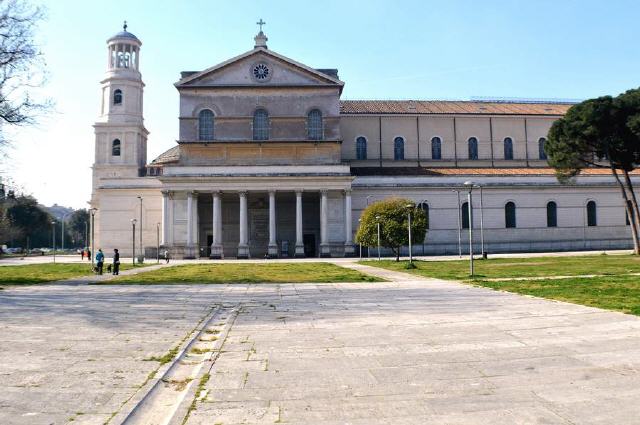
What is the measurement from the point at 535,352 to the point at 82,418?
21.2 ft

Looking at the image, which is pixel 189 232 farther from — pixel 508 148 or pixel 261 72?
pixel 508 148

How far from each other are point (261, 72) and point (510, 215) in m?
30.8

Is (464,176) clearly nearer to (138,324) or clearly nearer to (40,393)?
(138,324)

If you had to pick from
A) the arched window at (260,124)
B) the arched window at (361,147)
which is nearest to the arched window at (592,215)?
the arched window at (361,147)

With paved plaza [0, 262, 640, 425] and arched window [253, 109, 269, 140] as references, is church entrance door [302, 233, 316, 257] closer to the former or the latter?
arched window [253, 109, 269, 140]

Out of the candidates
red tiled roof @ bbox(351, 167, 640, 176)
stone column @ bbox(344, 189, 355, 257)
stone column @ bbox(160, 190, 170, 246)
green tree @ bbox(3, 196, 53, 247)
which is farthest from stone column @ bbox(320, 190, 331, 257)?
green tree @ bbox(3, 196, 53, 247)

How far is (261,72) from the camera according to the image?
5722 cm

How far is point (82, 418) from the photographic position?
18.7 feet

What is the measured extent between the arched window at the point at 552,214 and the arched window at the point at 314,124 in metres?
26.9

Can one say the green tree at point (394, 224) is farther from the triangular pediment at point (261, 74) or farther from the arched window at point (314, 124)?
the triangular pediment at point (261, 74)

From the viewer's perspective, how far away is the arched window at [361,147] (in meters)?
64.9

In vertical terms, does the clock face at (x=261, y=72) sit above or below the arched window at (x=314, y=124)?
above

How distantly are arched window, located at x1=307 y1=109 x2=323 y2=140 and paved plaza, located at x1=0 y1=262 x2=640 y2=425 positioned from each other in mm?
43451

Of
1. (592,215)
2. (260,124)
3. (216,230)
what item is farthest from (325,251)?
(592,215)
